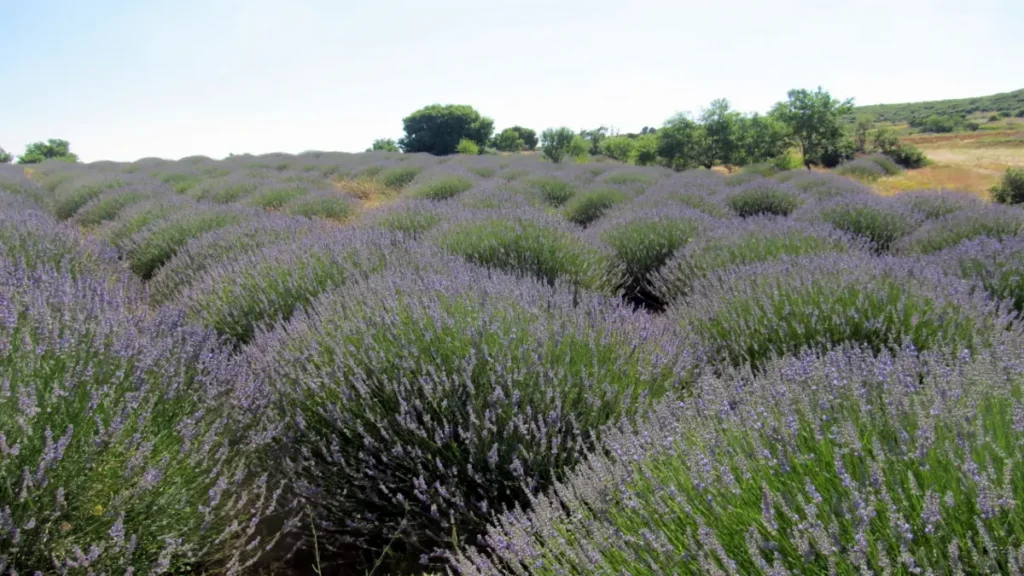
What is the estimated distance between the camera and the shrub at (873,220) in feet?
20.3

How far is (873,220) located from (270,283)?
238 inches

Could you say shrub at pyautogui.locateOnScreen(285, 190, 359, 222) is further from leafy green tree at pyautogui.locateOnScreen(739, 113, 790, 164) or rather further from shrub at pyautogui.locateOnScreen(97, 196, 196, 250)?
leafy green tree at pyautogui.locateOnScreen(739, 113, 790, 164)

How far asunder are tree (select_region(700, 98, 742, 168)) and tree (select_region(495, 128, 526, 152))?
24485 millimetres

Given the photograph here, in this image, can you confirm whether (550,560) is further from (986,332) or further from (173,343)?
(986,332)

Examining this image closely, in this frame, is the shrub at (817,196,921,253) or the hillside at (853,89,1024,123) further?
the hillside at (853,89,1024,123)

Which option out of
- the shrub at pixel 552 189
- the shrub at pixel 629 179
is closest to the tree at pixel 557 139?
the shrub at pixel 629 179

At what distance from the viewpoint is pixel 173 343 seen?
7.26ft

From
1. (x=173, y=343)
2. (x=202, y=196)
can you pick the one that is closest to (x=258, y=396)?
(x=173, y=343)

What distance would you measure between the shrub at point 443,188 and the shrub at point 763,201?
4093mm

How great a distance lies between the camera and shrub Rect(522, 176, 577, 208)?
30.6 ft

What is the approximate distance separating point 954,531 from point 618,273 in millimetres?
3694

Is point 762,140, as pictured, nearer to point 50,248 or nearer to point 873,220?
point 873,220

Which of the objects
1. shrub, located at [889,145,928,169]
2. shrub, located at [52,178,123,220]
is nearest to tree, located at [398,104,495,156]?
shrub, located at [889,145,928,169]

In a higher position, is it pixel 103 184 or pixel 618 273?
pixel 103 184
